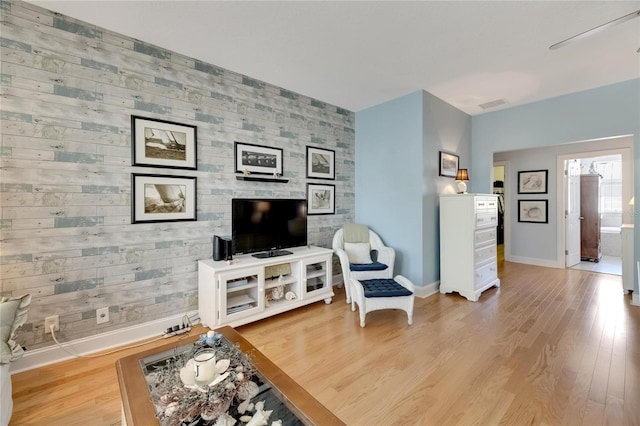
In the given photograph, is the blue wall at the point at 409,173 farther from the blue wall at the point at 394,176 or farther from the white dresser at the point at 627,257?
the white dresser at the point at 627,257

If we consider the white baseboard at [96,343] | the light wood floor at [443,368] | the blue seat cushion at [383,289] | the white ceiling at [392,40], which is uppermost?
the white ceiling at [392,40]

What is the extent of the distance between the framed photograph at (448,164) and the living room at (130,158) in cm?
15

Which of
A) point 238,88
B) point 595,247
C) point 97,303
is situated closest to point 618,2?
point 238,88

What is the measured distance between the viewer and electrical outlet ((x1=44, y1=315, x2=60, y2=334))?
81.4 inches

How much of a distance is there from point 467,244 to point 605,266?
3713mm

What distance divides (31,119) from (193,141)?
113 cm

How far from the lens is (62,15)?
2117 millimetres

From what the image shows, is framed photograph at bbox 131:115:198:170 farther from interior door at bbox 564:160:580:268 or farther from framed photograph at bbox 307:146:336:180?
interior door at bbox 564:160:580:268

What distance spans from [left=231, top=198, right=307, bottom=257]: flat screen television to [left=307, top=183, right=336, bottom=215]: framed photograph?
16.9 inches

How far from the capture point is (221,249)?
8.91 feet

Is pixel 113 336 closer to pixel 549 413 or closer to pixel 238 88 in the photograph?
pixel 238 88

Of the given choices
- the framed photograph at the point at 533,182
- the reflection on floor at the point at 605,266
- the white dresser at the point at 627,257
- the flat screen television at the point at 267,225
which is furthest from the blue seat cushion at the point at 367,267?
the reflection on floor at the point at 605,266

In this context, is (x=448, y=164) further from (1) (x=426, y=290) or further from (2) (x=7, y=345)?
(2) (x=7, y=345)

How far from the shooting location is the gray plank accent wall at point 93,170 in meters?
1.98
